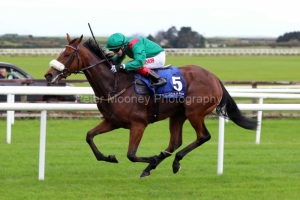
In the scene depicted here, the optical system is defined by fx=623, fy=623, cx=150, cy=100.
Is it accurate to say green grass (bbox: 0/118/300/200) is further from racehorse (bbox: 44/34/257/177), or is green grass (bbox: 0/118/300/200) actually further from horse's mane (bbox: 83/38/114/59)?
horse's mane (bbox: 83/38/114/59)

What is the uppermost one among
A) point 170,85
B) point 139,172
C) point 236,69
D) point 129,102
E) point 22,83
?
point 170,85

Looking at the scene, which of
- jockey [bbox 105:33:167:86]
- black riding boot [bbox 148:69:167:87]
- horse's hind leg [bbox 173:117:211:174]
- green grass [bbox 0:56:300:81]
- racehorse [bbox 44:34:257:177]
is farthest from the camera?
green grass [bbox 0:56:300:81]

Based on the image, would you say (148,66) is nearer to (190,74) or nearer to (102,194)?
(190,74)

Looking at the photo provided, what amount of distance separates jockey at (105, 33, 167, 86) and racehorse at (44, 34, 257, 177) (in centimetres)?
12

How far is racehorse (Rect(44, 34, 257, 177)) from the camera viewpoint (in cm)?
621

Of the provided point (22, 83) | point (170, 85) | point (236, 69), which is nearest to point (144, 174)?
point (170, 85)

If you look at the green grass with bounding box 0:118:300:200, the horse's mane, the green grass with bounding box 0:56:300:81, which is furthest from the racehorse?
the green grass with bounding box 0:56:300:81

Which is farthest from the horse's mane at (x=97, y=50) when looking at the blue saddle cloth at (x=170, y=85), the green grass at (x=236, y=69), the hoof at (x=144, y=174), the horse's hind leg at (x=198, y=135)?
the green grass at (x=236, y=69)

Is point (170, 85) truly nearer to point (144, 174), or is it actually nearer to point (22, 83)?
point (144, 174)

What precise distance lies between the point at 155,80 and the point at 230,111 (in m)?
1.08

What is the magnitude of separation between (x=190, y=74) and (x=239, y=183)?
131 centimetres

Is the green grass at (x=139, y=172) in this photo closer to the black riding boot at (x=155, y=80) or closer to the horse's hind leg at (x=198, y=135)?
the horse's hind leg at (x=198, y=135)

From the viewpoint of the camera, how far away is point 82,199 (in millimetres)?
5422

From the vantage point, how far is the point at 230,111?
7.06m
